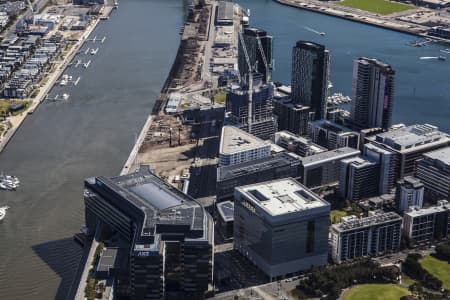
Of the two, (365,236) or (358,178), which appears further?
(358,178)

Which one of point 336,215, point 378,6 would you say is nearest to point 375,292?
point 336,215

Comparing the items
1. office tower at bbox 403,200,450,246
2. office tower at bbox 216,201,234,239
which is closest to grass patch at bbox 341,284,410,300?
office tower at bbox 403,200,450,246

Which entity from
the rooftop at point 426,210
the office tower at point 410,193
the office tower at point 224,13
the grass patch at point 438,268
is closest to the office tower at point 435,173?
the office tower at point 410,193

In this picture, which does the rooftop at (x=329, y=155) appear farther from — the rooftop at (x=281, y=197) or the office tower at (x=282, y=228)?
the office tower at (x=282, y=228)

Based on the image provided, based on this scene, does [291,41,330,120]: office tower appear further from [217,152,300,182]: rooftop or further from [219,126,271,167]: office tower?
[217,152,300,182]: rooftop

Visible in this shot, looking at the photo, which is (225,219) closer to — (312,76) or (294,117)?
(294,117)

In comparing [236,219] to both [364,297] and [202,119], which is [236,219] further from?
[202,119]
